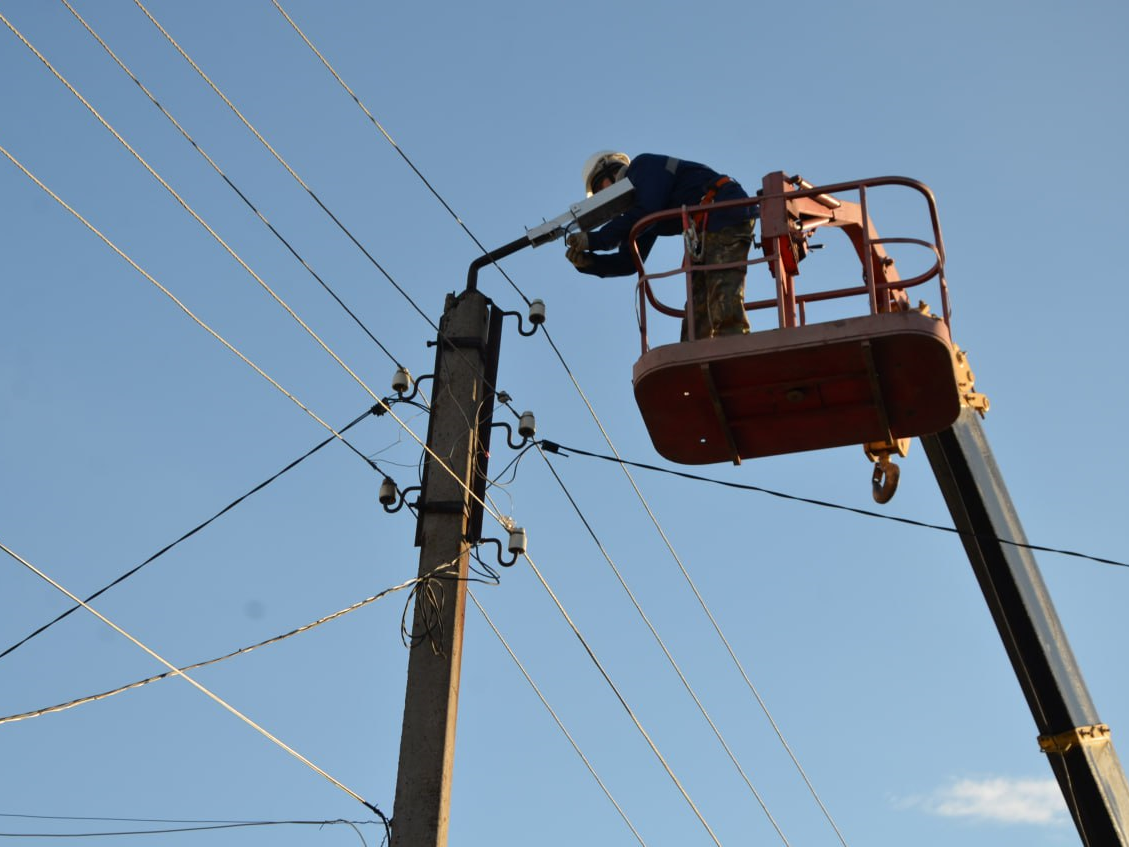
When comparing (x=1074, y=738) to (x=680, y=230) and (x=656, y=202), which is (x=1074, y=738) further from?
(x=656, y=202)

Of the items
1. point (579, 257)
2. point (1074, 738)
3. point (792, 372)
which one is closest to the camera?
point (792, 372)

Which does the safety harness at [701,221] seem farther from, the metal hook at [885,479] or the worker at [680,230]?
the metal hook at [885,479]

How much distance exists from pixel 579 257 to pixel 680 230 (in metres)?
0.69

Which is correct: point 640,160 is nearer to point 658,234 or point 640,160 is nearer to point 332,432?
point 658,234

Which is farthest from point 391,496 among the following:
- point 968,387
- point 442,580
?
point 968,387

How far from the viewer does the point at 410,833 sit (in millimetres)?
7250

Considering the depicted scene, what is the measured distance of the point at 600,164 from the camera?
9859 millimetres

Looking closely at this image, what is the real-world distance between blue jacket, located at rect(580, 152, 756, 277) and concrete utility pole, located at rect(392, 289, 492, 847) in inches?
34.7

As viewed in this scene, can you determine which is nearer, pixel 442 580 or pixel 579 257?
pixel 442 580

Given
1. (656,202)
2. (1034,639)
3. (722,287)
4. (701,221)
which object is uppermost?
(656,202)

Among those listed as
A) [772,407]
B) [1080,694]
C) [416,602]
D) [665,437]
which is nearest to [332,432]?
[416,602]

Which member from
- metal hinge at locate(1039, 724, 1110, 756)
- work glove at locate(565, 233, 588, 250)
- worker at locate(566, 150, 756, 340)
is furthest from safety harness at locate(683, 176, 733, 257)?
metal hinge at locate(1039, 724, 1110, 756)

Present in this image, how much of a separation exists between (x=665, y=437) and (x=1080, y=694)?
3.89 meters

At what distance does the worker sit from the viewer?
8336 mm
